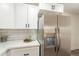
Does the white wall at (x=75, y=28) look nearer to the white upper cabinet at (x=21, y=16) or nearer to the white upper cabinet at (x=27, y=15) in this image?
the white upper cabinet at (x=27, y=15)

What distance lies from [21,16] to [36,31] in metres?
0.26

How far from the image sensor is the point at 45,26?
1.47 m

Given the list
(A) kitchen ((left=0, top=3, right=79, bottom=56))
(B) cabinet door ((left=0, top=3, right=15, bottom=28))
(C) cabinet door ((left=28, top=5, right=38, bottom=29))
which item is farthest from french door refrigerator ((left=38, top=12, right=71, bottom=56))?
(B) cabinet door ((left=0, top=3, right=15, bottom=28))

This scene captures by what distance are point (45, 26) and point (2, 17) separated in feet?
1.86

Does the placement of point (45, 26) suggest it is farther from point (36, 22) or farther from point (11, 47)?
point (11, 47)

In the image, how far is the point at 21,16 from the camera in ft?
4.09

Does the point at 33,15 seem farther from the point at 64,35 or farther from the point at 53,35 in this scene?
the point at 64,35

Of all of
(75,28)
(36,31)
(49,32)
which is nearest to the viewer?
(75,28)

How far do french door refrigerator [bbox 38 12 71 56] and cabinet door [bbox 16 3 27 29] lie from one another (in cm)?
23

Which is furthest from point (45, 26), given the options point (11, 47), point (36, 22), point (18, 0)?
point (18, 0)

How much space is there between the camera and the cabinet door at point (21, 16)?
118cm

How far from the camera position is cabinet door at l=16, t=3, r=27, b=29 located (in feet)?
3.88

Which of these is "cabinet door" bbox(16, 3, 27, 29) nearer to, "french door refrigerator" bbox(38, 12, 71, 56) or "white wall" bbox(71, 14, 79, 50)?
"french door refrigerator" bbox(38, 12, 71, 56)

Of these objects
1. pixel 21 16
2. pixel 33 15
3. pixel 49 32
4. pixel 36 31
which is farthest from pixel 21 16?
pixel 49 32
